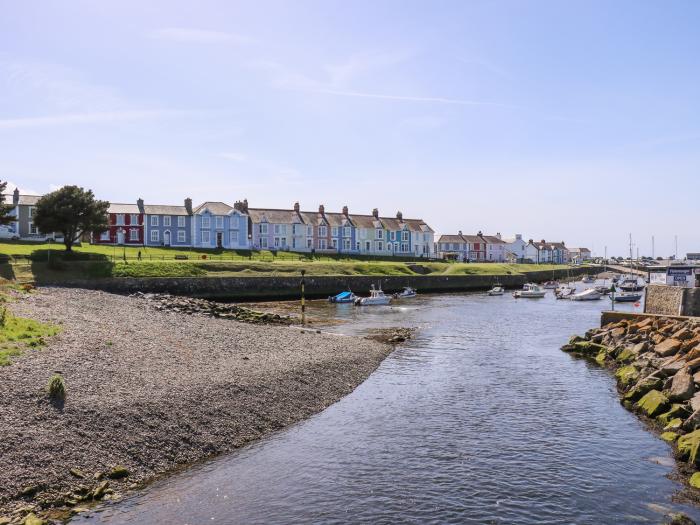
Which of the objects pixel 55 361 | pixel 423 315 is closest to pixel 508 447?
pixel 55 361

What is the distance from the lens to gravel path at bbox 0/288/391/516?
17391mm

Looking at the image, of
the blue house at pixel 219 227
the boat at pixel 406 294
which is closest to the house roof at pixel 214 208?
the blue house at pixel 219 227

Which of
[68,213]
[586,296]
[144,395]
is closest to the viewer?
[144,395]

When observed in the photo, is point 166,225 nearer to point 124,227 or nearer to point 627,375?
point 124,227

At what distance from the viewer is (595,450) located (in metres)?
21.8

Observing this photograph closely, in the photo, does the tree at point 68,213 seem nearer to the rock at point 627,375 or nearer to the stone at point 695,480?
the rock at point 627,375

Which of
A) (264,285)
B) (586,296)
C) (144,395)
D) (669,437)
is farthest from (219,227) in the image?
(669,437)

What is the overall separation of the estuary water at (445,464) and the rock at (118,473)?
3.15ft

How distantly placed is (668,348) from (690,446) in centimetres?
1535

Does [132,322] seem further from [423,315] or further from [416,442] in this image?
[423,315]

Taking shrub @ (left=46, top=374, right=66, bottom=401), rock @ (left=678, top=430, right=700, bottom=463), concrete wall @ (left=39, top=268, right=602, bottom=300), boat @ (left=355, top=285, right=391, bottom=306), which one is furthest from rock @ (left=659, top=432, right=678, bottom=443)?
concrete wall @ (left=39, top=268, right=602, bottom=300)

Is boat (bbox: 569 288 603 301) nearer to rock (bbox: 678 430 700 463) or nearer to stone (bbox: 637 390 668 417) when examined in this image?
stone (bbox: 637 390 668 417)

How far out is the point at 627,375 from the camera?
31.9 m

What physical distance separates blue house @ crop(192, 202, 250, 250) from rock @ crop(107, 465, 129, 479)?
323ft
